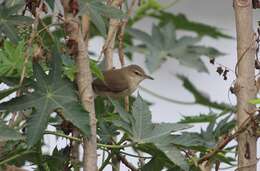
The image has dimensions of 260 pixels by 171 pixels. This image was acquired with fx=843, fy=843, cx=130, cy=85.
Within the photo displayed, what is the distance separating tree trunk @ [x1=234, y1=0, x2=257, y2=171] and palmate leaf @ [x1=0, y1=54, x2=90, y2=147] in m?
0.45

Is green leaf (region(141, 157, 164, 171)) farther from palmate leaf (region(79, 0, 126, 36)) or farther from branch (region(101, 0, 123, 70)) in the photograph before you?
branch (region(101, 0, 123, 70))

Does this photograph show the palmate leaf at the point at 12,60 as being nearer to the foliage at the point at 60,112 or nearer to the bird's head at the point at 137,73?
the foliage at the point at 60,112

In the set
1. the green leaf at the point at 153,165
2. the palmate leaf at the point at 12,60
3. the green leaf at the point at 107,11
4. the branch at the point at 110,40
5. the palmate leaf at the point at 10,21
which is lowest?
the green leaf at the point at 153,165

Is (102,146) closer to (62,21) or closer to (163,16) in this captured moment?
(62,21)

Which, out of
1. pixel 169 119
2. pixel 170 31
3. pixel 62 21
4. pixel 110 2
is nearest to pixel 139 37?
pixel 170 31

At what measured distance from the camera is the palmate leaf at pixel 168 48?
12.1 ft

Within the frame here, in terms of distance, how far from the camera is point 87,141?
84.0 inches

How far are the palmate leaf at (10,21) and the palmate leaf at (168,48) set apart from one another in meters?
1.31

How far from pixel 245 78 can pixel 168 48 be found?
57.6 inches

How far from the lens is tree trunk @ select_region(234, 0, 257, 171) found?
7.49 feet

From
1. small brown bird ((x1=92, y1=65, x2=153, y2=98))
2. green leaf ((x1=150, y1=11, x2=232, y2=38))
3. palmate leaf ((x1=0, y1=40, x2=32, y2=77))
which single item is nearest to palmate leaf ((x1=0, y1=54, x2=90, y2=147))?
palmate leaf ((x1=0, y1=40, x2=32, y2=77))

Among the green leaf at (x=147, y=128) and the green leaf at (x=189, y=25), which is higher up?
the green leaf at (x=189, y=25)

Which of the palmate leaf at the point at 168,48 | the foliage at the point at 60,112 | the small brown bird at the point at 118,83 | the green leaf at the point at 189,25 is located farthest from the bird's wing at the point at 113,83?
the foliage at the point at 60,112

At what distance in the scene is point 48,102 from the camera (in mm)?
2191
